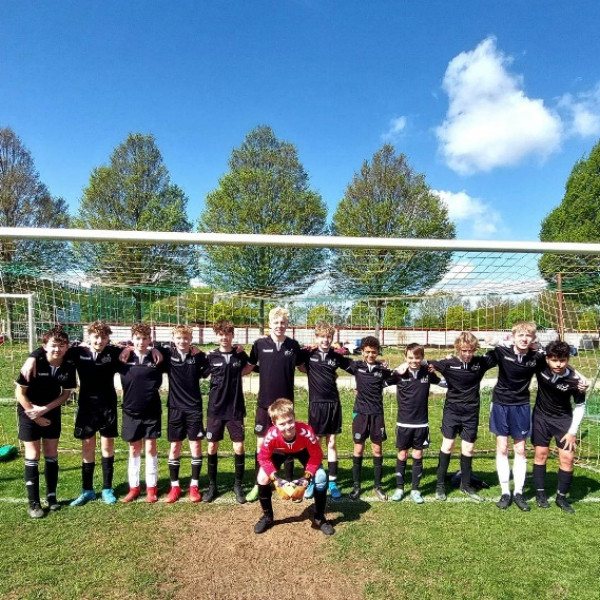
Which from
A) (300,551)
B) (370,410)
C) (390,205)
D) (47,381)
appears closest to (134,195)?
(390,205)

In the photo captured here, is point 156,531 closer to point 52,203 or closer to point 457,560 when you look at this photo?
point 457,560

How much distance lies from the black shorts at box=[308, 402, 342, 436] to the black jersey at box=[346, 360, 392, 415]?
26 cm

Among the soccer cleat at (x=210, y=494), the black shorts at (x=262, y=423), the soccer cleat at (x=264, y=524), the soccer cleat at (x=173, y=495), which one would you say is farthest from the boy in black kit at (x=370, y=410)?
the soccer cleat at (x=173, y=495)

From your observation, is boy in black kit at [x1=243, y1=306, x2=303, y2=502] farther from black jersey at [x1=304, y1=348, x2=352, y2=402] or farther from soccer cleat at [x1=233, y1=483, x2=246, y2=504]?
black jersey at [x1=304, y1=348, x2=352, y2=402]

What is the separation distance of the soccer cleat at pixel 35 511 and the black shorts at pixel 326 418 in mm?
2650

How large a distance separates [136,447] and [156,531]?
0.91m

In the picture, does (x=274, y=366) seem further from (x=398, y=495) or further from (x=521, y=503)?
(x=521, y=503)

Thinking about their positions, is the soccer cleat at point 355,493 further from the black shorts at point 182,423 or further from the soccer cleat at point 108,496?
the soccer cleat at point 108,496

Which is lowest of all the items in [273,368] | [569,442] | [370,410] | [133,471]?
[133,471]

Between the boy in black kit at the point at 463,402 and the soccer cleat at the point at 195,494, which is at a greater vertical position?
the boy in black kit at the point at 463,402

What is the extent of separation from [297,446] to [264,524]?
71 centimetres

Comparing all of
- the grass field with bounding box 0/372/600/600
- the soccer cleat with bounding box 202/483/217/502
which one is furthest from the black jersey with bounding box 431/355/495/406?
the soccer cleat with bounding box 202/483/217/502

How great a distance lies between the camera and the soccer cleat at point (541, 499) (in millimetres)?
4246

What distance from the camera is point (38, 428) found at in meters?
3.99
